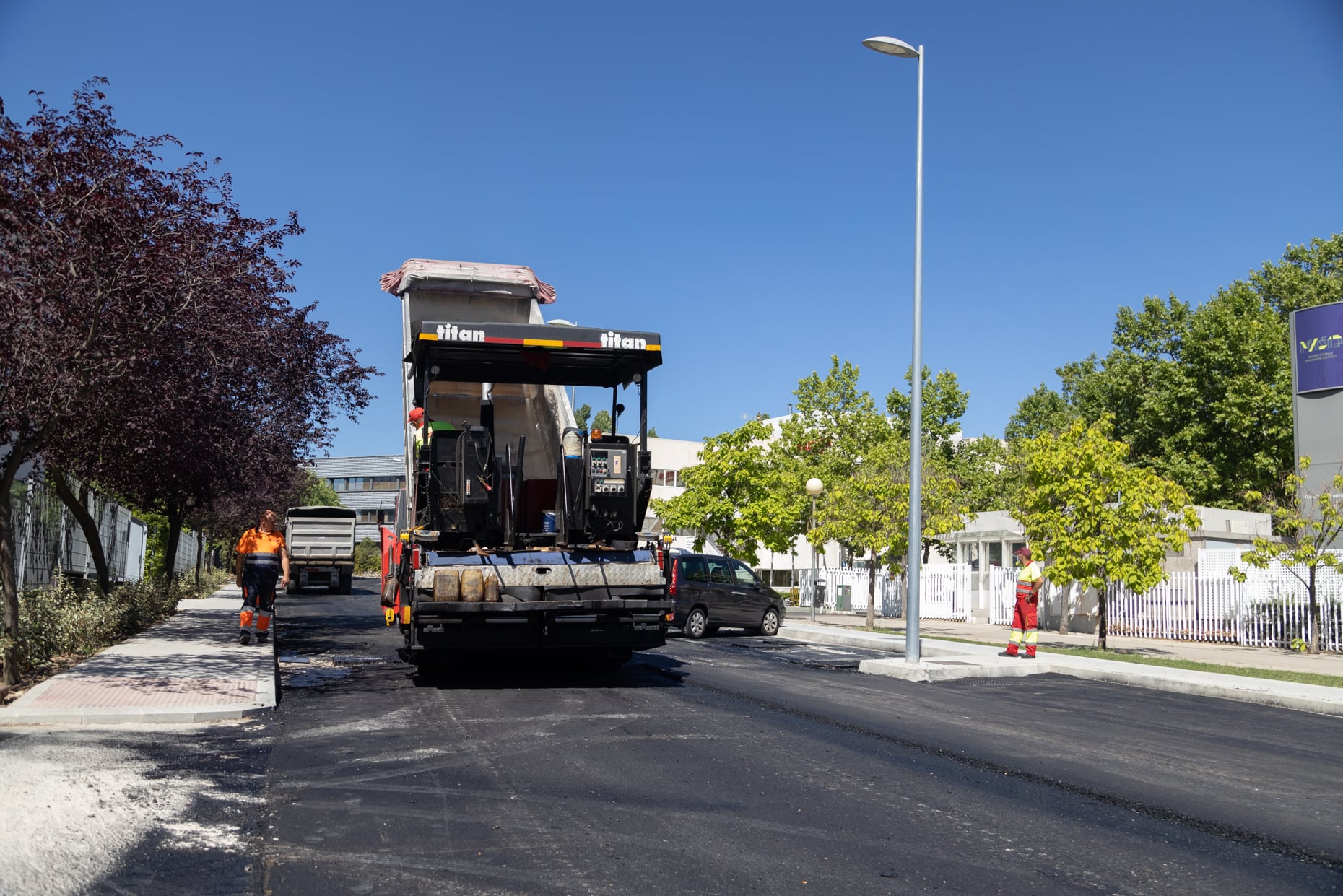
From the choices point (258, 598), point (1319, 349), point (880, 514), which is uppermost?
point (1319, 349)

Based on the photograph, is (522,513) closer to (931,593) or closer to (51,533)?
(51,533)

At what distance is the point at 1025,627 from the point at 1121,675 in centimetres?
217

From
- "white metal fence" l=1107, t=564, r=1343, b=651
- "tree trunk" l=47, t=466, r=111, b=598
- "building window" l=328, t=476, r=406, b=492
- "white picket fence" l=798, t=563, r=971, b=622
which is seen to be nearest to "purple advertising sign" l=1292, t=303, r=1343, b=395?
"white metal fence" l=1107, t=564, r=1343, b=651

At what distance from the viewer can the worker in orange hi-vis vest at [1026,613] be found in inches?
669

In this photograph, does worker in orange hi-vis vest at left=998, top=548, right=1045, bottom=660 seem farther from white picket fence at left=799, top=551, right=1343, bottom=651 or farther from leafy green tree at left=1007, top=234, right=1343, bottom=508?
leafy green tree at left=1007, top=234, right=1343, bottom=508

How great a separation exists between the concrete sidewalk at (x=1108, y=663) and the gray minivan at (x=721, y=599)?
34.9 inches

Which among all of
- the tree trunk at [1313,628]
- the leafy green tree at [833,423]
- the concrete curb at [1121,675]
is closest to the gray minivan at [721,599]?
the concrete curb at [1121,675]

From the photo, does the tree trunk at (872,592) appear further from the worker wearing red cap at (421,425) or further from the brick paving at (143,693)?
the brick paving at (143,693)

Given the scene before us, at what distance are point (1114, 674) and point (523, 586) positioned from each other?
28.8 ft

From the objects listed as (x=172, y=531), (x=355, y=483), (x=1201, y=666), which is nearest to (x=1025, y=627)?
(x=1201, y=666)

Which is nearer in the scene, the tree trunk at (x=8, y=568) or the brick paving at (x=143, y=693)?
the brick paving at (x=143, y=693)

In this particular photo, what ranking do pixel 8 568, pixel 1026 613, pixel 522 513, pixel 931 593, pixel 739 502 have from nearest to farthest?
pixel 8 568 → pixel 522 513 → pixel 1026 613 → pixel 931 593 → pixel 739 502

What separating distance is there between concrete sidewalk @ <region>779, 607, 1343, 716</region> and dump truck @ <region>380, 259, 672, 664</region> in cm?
526

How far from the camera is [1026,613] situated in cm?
1714
